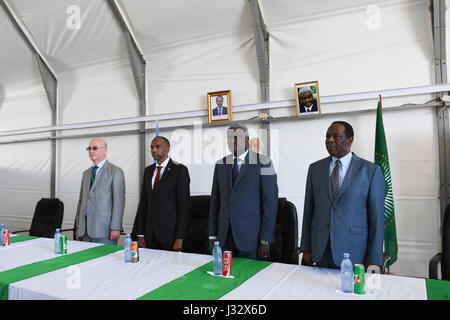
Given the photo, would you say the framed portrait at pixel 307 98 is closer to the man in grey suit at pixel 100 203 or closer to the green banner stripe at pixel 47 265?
the man in grey suit at pixel 100 203

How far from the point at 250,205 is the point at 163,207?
748mm

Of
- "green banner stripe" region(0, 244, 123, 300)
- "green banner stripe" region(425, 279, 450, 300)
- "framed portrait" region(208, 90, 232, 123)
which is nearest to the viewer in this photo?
"green banner stripe" region(425, 279, 450, 300)

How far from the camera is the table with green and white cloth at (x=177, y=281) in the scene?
4.42ft

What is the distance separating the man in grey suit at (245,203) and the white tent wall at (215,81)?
5.16ft

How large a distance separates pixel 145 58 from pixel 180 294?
12.7 feet

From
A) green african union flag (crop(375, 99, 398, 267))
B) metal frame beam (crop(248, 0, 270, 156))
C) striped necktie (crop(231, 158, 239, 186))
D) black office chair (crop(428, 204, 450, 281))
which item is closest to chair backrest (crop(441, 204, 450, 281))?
black office chair (crop(428, 204, 450, 281))

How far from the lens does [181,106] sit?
4297mm

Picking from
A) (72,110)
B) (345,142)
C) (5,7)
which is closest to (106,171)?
(345,142)

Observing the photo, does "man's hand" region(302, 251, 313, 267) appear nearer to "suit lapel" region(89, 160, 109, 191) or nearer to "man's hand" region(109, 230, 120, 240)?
"man's hand" region(109, 230, 120, 240)

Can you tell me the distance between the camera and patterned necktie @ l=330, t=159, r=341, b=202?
183 centimetres

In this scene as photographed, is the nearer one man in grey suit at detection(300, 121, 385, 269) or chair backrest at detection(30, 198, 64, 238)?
man in grey suit at detection(300, 121, 385, 269)

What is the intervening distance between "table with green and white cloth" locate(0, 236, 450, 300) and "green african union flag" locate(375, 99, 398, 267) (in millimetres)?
1487

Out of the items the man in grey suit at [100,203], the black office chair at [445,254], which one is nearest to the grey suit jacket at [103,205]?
the man in grey suit at [100,203]

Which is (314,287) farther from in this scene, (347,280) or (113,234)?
(113,234)
